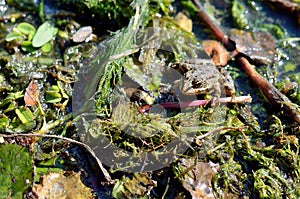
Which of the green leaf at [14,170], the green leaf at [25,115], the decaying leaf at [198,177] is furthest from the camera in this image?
the green leaf at [25,115]

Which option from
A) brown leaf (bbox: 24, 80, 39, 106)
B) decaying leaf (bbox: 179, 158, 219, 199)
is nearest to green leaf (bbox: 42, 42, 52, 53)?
brown leaf (bbox: 24, 80, 39, 106)

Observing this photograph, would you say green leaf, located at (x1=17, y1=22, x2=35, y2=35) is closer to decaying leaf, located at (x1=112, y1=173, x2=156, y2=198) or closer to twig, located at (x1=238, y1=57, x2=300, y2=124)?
decaying leaf, located at (x1=112, y1=173, x2=156, y2=198)

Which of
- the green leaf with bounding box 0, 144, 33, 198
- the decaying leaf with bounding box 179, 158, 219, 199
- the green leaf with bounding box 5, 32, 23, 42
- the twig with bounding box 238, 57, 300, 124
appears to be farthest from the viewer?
the green leaf with bounding box 5, 32, 23, 42

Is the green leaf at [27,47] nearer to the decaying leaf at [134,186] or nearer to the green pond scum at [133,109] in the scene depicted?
the green pond scum at [133,109]

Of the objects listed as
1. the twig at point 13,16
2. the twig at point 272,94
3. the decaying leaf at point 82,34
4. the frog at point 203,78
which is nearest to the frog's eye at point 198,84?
the frog at point 203,78

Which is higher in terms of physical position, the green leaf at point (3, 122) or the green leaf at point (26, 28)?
the green leaf at point (26, 28)

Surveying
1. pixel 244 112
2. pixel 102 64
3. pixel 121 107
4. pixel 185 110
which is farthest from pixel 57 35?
pixel 244 112
